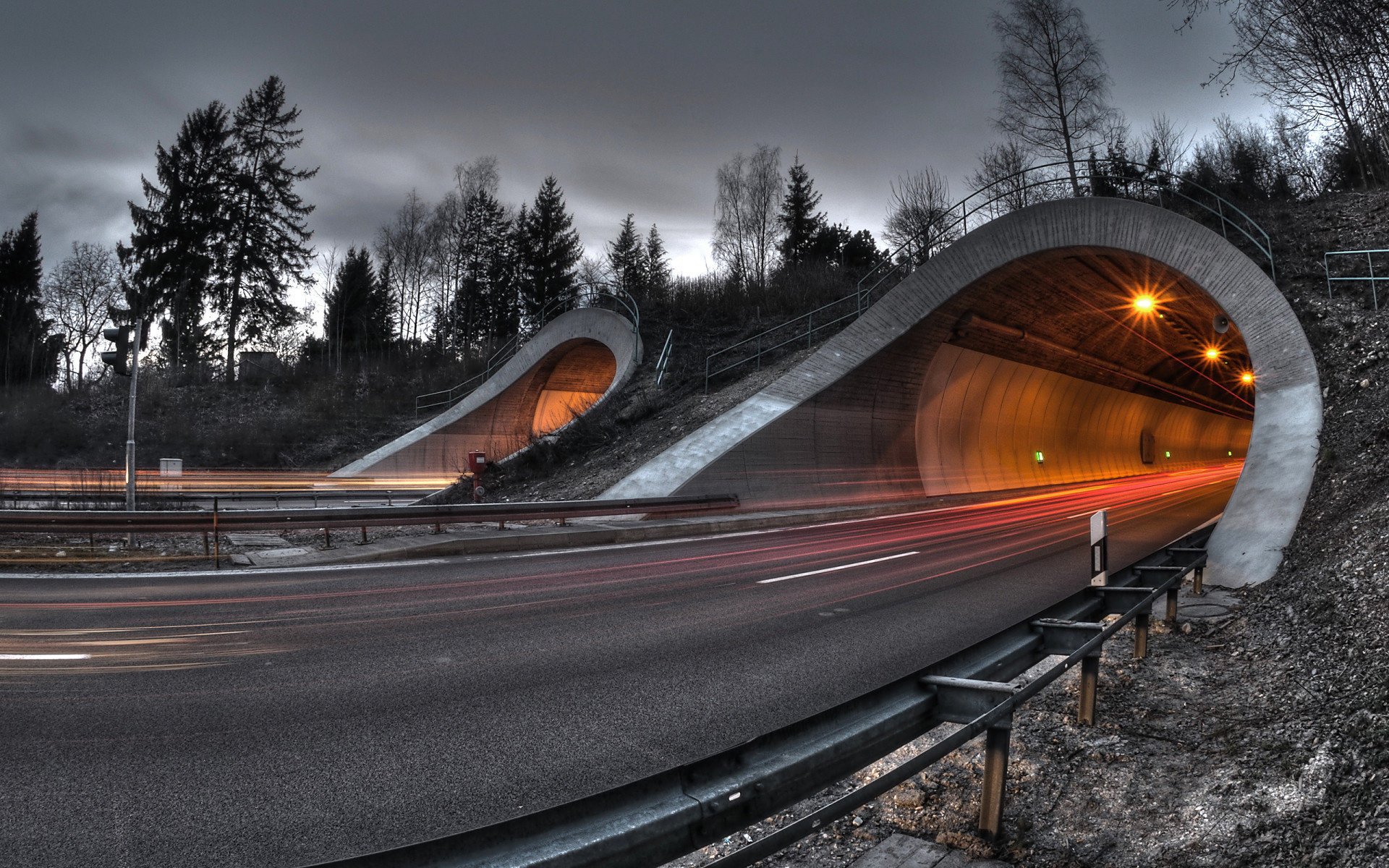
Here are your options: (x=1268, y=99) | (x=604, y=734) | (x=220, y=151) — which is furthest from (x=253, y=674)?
(x=220, y=151)

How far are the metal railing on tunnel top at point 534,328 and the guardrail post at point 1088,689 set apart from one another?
28.7 meters

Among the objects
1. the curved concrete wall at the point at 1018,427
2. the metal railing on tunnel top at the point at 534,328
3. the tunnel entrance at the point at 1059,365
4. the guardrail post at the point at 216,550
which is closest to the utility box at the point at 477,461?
the guardrail post at the point at 216,550

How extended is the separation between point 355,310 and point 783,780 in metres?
67.8

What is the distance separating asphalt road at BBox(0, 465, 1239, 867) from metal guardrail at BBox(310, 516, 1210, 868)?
155cm

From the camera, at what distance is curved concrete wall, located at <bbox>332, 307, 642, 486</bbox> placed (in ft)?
114

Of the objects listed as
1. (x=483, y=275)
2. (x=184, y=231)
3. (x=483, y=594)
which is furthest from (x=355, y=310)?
(x=483, y=594)

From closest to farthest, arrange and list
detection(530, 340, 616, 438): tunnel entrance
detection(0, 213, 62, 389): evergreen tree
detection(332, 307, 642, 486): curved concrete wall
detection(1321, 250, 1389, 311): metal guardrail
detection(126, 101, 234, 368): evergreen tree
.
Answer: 1. detection(1321, 250, 1389, 311): metal guardrail
2. detection(332, 307, 642, 486): curved concrete wall
3. detection(530, 340, 616, 438): tunnel entrance
4. detection(126, 101, 234, 368): evergreen tree
5. detection(0, 213, 62, 389): evergreen tree

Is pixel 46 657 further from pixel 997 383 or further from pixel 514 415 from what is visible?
pixel 514 415

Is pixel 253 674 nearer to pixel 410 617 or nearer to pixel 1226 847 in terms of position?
pixel 410 617

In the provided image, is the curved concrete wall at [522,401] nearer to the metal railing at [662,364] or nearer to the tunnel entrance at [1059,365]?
the metal railing at [662,364]

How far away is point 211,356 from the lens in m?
49.2

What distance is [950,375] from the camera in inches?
988

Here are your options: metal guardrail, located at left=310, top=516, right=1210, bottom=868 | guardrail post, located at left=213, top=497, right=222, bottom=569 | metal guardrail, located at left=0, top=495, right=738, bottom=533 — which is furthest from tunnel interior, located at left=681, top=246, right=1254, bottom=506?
metal guardrail, located at left=310, top=516, right=1210, bottom=868

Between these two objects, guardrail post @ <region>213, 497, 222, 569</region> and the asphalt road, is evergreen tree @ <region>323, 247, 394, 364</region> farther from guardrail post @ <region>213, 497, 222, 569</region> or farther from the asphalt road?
the asphalt road
